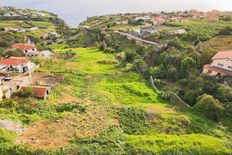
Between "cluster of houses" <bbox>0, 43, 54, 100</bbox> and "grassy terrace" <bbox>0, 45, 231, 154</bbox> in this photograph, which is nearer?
"grassy terrace" <bbox>0, 45, 231, 154</bbox>

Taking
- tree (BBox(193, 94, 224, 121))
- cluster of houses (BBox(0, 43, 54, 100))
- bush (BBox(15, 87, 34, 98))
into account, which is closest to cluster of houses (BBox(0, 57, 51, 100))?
cluster of houses (BBox(0, 43, 54, 100))

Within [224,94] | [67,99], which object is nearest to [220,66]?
[224,94]

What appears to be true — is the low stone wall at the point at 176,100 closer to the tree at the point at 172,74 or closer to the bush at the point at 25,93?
the tree at the point at 172,74

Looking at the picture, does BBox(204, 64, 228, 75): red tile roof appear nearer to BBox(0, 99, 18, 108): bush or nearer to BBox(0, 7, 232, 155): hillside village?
BBox(0, 7, 232, 155): hillside village

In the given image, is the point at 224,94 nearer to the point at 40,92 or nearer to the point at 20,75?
the point at 40,92

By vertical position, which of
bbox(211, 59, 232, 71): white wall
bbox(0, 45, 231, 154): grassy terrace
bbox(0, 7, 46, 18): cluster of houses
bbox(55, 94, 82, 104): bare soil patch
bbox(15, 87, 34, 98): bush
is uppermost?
bbox(0, 7, 46, 18): cluster of houses
